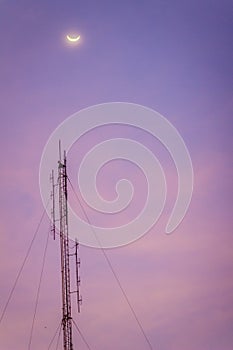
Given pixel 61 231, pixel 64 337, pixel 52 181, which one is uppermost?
pixel 52 181

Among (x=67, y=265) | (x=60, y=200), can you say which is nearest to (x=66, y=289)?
(x=67, y=265)

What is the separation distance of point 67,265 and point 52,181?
3431mm

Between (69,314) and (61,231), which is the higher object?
(61,231)

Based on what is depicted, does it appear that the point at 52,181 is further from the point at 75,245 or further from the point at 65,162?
the point at 75,245

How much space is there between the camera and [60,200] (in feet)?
85.1

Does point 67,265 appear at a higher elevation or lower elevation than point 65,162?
lower

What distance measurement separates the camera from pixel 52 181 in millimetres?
26203

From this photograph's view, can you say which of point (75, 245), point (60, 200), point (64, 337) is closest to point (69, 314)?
point (64, 337)

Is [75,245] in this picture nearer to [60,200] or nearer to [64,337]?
[60,200]

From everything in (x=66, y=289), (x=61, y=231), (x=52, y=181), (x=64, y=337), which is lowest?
(x=64, y=337)

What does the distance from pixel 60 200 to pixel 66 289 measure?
3.53 meters

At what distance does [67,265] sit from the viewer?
25.7 meters

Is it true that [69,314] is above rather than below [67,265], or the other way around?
below

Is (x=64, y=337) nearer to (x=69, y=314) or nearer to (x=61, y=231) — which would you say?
(x=69, y=314)
